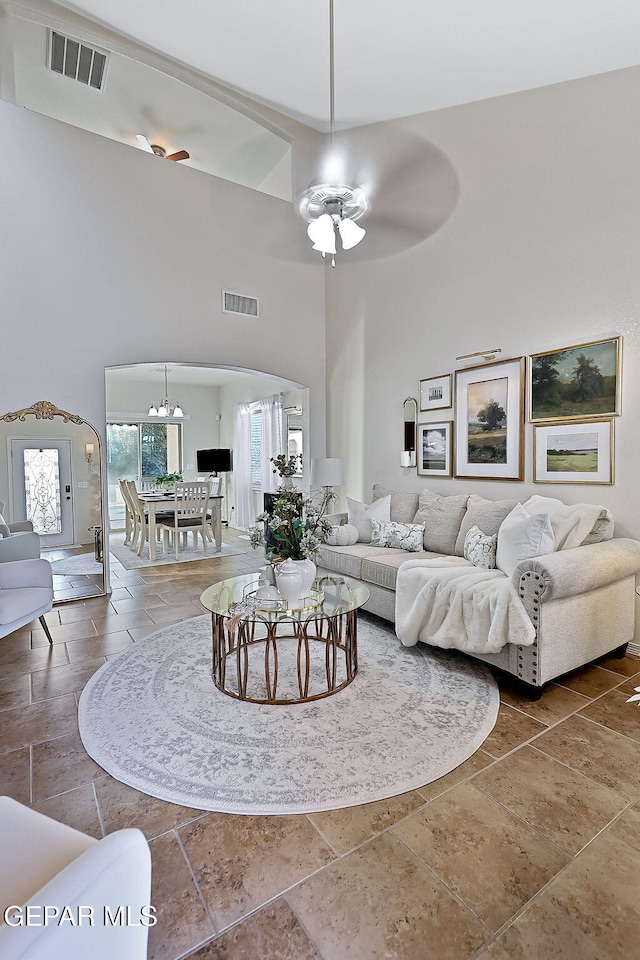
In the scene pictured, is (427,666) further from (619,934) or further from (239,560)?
(239,560)

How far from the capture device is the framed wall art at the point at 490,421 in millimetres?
3914

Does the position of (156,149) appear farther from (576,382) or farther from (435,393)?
(576,382)

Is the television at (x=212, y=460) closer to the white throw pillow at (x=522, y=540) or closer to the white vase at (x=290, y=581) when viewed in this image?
the white vase at (x=290, y=581)

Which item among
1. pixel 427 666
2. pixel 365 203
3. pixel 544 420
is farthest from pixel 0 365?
pixel 544 420

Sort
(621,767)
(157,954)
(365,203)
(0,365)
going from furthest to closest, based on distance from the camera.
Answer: (0,365) < (365,203) < (621,767) < (157,954)

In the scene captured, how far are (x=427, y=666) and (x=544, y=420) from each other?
2.04 m

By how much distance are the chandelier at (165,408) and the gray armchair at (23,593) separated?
5.47 meters

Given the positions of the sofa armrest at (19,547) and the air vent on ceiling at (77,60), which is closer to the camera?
the sofa armrest at (19,547)

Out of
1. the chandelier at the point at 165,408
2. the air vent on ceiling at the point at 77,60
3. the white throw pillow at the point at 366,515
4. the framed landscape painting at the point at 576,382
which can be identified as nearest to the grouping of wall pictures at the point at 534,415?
the framed landscape painting at the point at 576,382

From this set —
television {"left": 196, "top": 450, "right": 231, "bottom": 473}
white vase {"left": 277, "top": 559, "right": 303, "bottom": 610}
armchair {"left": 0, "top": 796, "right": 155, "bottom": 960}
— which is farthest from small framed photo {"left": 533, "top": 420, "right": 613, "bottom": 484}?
television {"left": 196, "top": 450, "right": 231, "bottom": 473}

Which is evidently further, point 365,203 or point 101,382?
point 101,382

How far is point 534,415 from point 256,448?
5822mm

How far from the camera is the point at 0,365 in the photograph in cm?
429

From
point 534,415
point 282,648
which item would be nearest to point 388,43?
point 534,415
